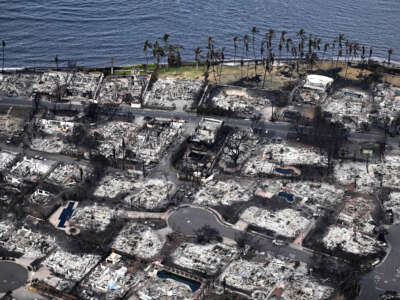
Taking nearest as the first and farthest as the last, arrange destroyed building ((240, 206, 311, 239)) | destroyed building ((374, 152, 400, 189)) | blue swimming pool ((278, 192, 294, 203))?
destroyed building ((240, 206, 311, 239)) < blue swimming pool ((278, 192, 294, 203)) < destroyed building ((374, 152, 400, 189))

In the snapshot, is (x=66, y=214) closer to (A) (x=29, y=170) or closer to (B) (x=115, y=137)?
(A) (x=29, y=170)

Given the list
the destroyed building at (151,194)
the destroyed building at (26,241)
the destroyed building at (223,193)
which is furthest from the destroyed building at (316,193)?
the destroyed building at (26,241)

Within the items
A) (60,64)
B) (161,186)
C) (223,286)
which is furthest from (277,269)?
(60,64)

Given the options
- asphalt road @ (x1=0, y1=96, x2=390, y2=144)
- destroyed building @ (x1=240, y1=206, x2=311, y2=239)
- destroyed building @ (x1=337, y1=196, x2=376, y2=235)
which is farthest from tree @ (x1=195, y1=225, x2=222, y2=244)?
asphalt road @ (x1=0, y1=96, x2=390, y2=144)

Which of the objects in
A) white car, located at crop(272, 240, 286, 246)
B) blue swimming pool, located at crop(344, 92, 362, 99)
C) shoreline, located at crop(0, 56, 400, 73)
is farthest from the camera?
shoreline, located at crop(0, 56, 400, 73)

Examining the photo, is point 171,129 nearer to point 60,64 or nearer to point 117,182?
point 117,182

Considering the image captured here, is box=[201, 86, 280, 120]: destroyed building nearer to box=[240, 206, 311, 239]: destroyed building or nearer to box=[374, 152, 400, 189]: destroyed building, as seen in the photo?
box=[374, 152, 400, 189]: destroyed building
